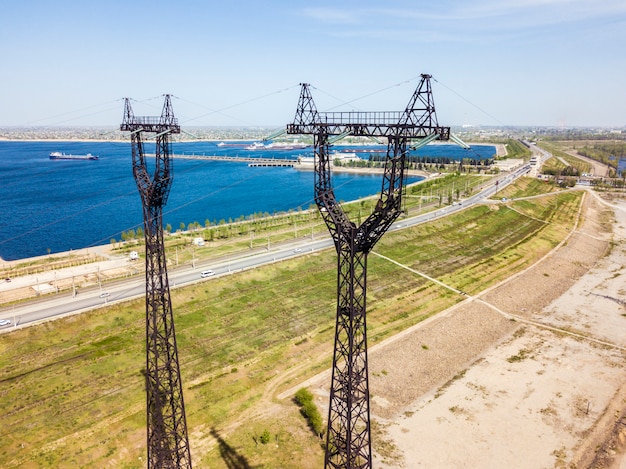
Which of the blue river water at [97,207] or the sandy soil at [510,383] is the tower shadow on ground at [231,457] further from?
the blue river water at [97,207]

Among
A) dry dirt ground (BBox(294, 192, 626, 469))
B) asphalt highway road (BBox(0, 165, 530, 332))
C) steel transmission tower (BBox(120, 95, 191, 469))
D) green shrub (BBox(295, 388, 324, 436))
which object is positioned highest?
steel transmission tower (BBox(120, 95, 191, 469))

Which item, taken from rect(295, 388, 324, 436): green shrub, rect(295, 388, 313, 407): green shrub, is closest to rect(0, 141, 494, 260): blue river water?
rect(295, 388, 313, 407): green shrub

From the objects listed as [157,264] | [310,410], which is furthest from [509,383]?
[157,264]

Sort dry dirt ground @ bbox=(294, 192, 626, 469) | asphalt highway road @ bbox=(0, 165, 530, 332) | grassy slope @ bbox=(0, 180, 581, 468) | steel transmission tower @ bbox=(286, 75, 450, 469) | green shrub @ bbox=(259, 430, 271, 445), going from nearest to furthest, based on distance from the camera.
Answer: steel transmission tower @ bbox=(286, 75, 450, 469) < grassy slope @ bbox=(0, 180, 581, 468) < green shrub @ bbox=(259, 430, 271, 445) < dry dirt ground @ bbox=(294, 192, 626, 469) < asphalt highway road @ bbox=(0, 165, 530, 332)

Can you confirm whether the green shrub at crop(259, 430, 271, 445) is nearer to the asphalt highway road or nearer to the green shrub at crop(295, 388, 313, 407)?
the green shrub at crop(295, 388, 313, 407)

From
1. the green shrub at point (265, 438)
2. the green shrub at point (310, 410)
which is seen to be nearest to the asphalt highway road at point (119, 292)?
the green shrub at point (310, 410)
